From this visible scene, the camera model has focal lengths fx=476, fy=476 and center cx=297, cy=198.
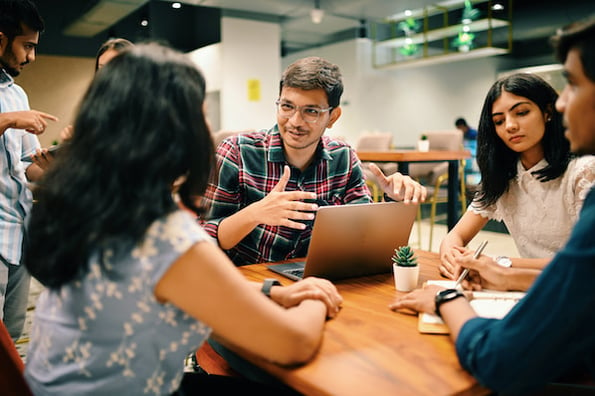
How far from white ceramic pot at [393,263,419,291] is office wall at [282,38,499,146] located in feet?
29.0

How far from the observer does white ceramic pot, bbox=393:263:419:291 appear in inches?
46.2

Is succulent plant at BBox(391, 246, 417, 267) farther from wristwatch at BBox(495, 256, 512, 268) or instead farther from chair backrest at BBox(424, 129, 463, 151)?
chair backrest at BBox(424, 129, 463, 151)

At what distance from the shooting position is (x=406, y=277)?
1178 mm

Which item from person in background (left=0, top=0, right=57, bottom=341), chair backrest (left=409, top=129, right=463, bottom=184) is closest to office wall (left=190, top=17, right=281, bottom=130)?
chair backrest (left=409, top=129, right=463, bottom=184)

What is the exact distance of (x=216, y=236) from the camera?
150 centimetres

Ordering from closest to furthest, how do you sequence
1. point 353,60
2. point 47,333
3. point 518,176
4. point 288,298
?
point 47,333
point 288,298
point 518,176
point 353,60

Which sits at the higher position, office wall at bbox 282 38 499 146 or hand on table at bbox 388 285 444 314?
office wall at bbox 282 38 499 146

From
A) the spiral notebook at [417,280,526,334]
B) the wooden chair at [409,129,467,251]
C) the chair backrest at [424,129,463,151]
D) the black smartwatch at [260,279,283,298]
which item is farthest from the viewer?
the chair backrest at [424,129,463,151]

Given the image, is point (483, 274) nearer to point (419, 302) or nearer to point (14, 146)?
point (419, 302)

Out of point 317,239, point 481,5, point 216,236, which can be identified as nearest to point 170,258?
point 317,239

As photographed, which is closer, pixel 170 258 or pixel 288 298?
pixel 170 258

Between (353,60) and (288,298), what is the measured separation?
9113 mm

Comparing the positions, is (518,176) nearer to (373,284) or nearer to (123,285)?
(373,284)

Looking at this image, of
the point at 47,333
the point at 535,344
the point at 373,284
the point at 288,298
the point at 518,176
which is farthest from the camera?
the point at 518,176
